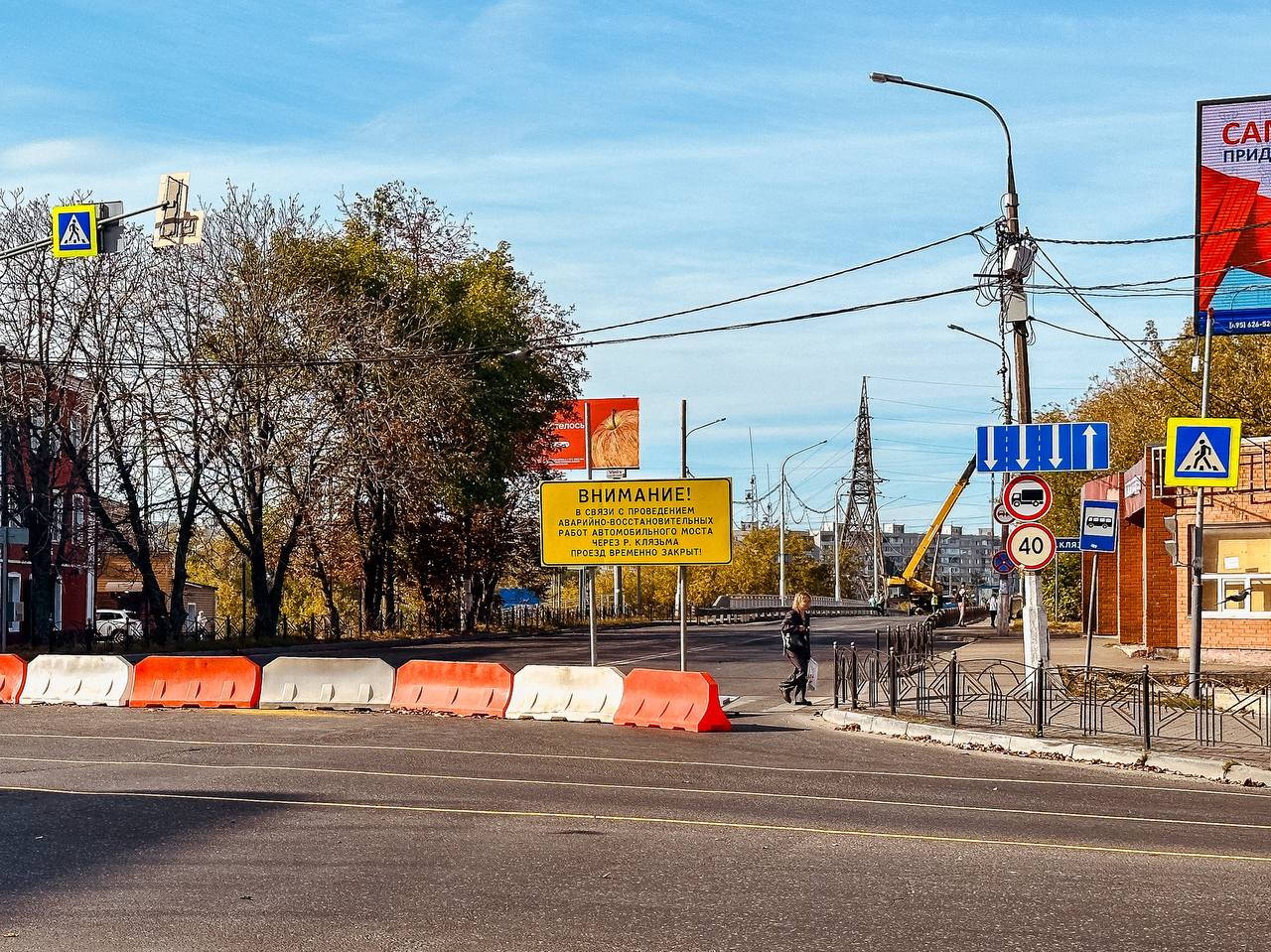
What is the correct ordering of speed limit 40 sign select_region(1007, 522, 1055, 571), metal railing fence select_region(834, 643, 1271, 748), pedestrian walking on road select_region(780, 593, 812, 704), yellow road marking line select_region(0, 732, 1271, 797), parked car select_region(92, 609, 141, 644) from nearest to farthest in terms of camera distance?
yellow road marking line select_region(0, 732, 1271, 797) → metal railing fence select_region(834, 643, 1271, 748) → speed limit 40 sign select_region(1007, 522, 1055, 571) → pedestrian walking on road select_region(780, 593, 812, 704) → parked car select_region(92, 609, 141, 644)

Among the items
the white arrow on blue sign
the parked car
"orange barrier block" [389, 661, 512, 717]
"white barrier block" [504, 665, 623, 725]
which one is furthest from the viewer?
the parked car

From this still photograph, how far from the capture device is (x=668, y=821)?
36.4 ft

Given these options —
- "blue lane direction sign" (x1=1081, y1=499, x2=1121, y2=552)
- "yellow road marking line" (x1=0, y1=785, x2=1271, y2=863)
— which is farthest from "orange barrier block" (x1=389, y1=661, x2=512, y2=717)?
"blue lane direction sign" (x1=1081, y1=499, x2=1121, y2=552)

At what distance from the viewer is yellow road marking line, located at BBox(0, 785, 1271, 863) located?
9.94m

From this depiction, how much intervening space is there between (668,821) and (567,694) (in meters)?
9.08

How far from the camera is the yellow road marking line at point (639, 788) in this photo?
11.6 meters

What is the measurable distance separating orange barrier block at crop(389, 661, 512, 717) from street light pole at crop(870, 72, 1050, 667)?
740 centimetres

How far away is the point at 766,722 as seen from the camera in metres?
19.9

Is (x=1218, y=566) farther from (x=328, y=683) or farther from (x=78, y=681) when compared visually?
(x=78, y=681)

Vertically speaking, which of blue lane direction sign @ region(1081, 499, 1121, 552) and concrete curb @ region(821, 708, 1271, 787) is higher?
blue lane direction sign @ region(1081, 499, 1121, 552)

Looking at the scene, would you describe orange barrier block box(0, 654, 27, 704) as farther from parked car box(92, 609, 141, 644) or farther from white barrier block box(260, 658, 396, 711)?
parked car box(92, 609, 141, 644)

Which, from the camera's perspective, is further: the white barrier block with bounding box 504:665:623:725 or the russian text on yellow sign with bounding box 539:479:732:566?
the russian text on yellow sign with bounding box 539:479:732:566

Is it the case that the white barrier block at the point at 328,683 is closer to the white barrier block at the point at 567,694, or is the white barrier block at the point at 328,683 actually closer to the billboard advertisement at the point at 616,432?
the white barrier block at the point at 567,694

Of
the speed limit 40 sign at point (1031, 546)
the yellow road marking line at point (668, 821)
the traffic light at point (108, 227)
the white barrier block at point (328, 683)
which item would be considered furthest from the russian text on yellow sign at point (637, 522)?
the yellow road marking line at point (668, 821)
